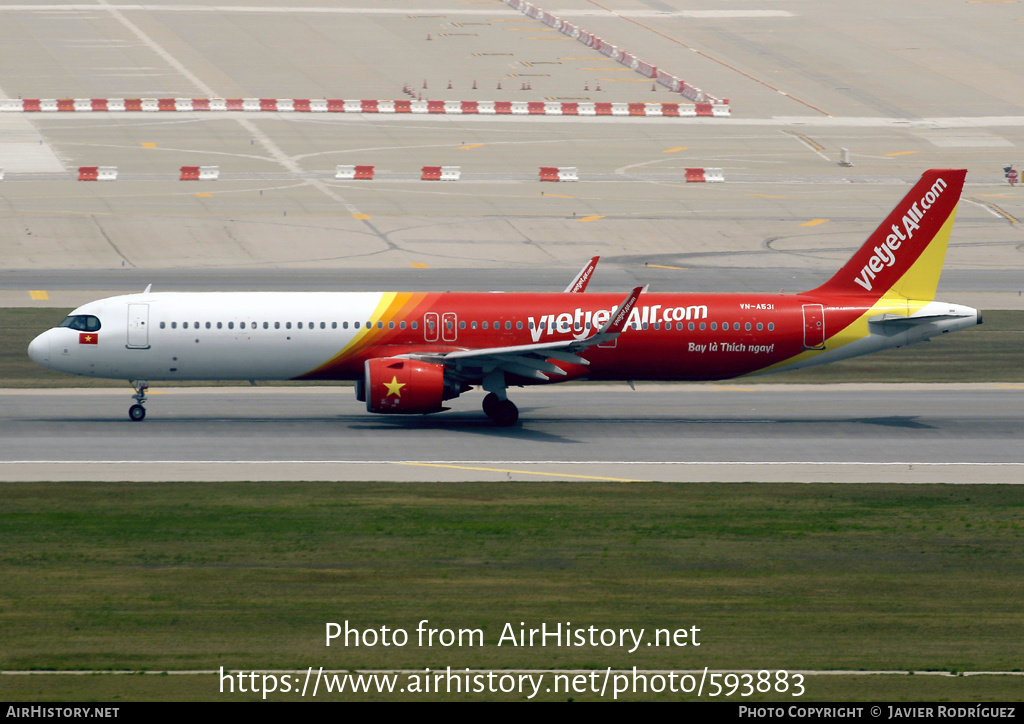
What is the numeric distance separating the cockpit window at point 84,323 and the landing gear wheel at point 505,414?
13.1 metres

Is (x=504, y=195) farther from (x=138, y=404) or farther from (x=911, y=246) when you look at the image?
(x=138, y=404)

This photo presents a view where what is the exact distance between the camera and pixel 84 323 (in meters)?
43.4

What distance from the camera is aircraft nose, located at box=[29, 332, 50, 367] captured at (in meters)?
43.3

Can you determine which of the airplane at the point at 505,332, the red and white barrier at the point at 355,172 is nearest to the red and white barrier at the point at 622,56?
the red and white barrier at the point at 355,172

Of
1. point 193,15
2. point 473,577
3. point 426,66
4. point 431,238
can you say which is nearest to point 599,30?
point 426,66

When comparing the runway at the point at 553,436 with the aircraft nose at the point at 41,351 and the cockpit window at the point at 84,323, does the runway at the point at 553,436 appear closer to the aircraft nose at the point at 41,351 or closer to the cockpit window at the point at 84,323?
the aircraft nose at the point at 41,351

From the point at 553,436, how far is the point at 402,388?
16.8 ft

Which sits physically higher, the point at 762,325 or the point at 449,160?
the point at 449,160

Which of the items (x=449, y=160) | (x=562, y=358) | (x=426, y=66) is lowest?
(x=562, y=358)

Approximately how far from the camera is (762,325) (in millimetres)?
44312

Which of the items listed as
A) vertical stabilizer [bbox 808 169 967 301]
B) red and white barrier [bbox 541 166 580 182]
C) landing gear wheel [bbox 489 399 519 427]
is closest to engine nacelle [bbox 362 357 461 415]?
landing gear wheel [bbox 489 399 519 427]

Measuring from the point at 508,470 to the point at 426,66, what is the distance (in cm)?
9670

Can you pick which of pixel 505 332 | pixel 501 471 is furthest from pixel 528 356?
pixel 501 471
